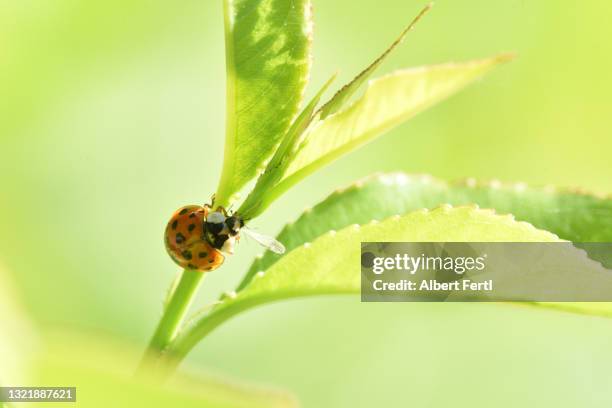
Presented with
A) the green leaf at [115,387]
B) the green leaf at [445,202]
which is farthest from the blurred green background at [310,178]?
the green leaf at [115,387]

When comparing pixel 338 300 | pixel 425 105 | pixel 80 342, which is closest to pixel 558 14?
pixel 338 300

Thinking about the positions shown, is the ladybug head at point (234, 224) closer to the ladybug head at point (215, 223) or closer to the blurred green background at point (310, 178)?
the ladybug head at point (215, 223)

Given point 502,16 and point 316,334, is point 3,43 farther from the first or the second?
point 502,16

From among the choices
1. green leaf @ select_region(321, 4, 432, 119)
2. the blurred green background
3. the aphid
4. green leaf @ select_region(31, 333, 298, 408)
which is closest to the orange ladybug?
the aphid

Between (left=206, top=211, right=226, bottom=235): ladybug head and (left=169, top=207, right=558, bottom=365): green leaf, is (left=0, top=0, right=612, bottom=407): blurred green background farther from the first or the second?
(left=169, top=207, right=558, bottom=365): green leaf

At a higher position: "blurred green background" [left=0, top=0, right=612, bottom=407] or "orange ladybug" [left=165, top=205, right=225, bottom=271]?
"blurred green background" [left=0, top=0, right=612, bottom=407]

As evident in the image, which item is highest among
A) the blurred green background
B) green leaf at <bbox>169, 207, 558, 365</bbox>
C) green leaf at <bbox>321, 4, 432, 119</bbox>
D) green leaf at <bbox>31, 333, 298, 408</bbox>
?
the blurred green background
